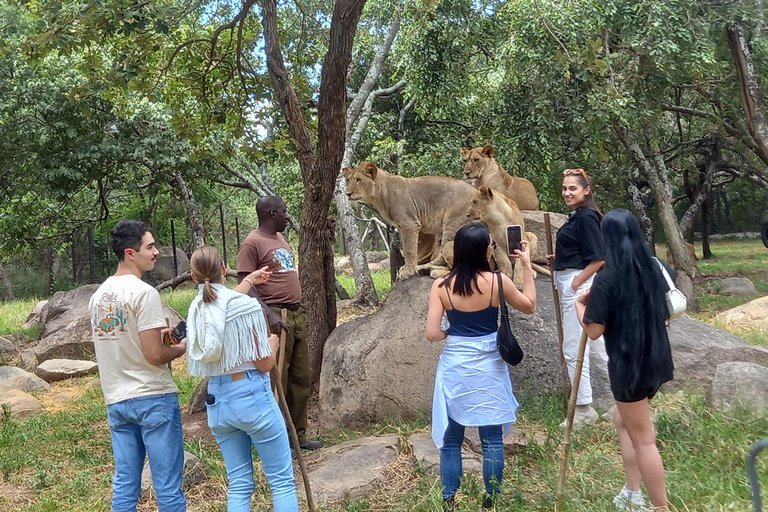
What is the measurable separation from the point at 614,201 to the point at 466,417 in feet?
59.5

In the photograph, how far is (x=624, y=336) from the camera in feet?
12.4

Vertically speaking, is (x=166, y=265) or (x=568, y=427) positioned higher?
(x=166, y=265)

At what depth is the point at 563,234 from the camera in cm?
554

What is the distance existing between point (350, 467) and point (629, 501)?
2196 millimetres

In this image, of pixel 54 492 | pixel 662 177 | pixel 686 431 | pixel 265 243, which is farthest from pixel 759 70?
pixel 54 492

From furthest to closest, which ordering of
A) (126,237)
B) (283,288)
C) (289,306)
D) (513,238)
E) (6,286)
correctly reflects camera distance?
(6,286)
(289,306)
(283,288)
(513,238)
(126,237)

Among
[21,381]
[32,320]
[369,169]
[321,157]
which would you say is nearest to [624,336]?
[369,169]

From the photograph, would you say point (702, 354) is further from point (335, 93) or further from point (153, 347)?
point (153, 347)

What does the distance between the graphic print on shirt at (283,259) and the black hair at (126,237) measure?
1.78 m

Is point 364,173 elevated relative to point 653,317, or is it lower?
elevated

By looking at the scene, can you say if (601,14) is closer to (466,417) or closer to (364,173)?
(364,173)

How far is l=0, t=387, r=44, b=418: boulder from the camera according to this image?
8.64m

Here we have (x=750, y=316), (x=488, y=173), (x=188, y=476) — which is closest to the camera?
(x=188, y=476)

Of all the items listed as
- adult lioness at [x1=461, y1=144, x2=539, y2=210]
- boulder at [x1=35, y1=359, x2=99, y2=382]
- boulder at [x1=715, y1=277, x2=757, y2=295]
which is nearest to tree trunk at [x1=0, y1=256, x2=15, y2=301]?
boulder at [x1=35, y1=359, x2=99, y2=382]
